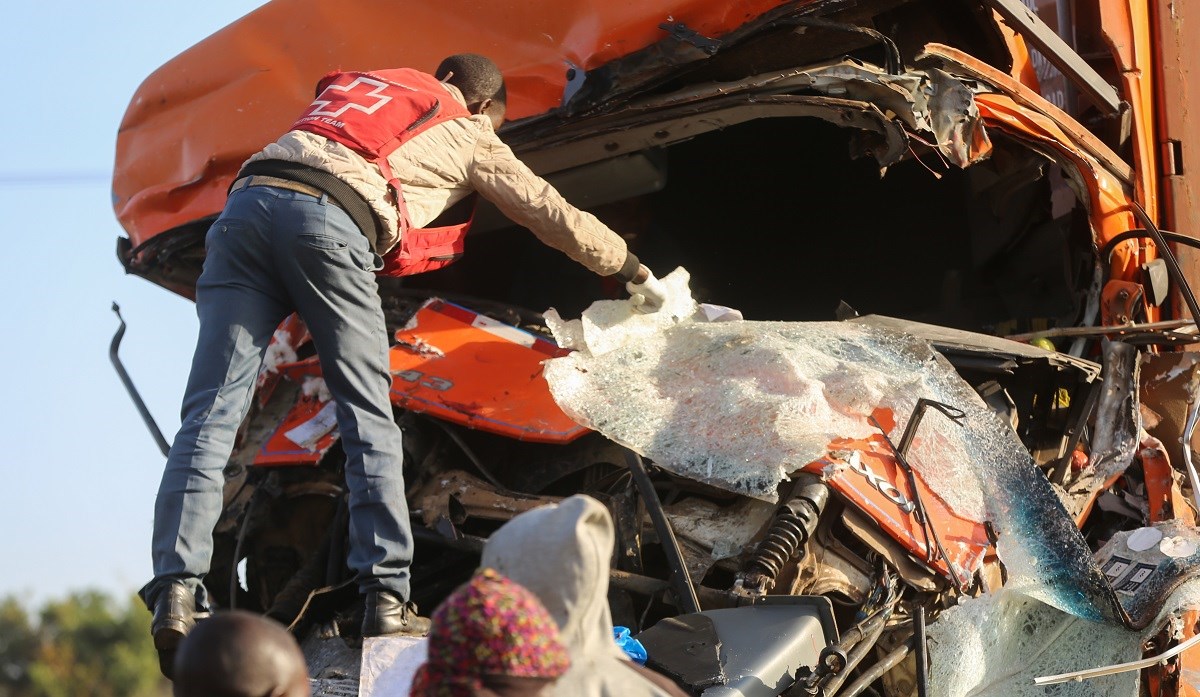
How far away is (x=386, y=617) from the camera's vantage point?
3.08 metres

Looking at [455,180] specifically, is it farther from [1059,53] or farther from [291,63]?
[1059,53]

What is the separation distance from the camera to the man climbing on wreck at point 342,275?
10.2 feet

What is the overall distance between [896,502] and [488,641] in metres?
2.20

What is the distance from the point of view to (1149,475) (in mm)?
4621

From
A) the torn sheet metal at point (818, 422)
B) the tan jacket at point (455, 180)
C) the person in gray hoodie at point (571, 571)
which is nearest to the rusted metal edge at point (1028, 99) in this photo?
the torn sheet metal at point (818, 422)

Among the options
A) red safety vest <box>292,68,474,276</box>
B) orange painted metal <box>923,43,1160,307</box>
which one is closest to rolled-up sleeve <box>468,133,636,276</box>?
red safety vest <box>292,68,474,276</box>

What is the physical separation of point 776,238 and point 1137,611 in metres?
3.64

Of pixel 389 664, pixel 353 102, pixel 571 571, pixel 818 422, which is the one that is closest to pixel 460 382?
pixel 353 102

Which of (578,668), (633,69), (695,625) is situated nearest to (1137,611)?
(695,625)

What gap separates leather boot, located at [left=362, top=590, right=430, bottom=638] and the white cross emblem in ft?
4.15

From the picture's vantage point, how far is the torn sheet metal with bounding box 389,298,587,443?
4.05 m

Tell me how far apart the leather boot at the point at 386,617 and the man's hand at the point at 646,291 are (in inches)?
55.7

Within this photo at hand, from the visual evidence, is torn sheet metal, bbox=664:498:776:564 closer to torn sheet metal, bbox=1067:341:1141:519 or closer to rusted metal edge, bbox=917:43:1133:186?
torn sheet metal, bbox=1067:341:1141:519

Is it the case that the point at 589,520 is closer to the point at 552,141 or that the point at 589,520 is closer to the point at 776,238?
the point at 552,141
